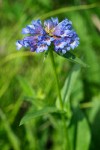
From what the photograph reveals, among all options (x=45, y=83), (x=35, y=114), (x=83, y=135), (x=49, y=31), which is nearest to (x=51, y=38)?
(x=49, y=31)

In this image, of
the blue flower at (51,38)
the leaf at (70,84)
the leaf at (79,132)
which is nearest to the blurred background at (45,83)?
the leaf at (79,132)

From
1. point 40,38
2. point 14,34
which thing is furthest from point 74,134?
point 14,34

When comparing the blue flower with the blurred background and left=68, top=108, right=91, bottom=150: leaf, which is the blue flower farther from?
left=68, top=108, right=91, bottom=150: leaf

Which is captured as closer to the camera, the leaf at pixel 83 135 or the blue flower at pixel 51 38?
the blue flower at pixel 51 38

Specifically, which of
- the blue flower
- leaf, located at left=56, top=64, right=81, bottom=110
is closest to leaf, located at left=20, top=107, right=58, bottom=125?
leaf, located at left=56, top=64, right=81, bottom=110

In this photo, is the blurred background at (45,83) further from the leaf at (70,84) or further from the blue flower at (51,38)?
the blue flower at (51,38)
